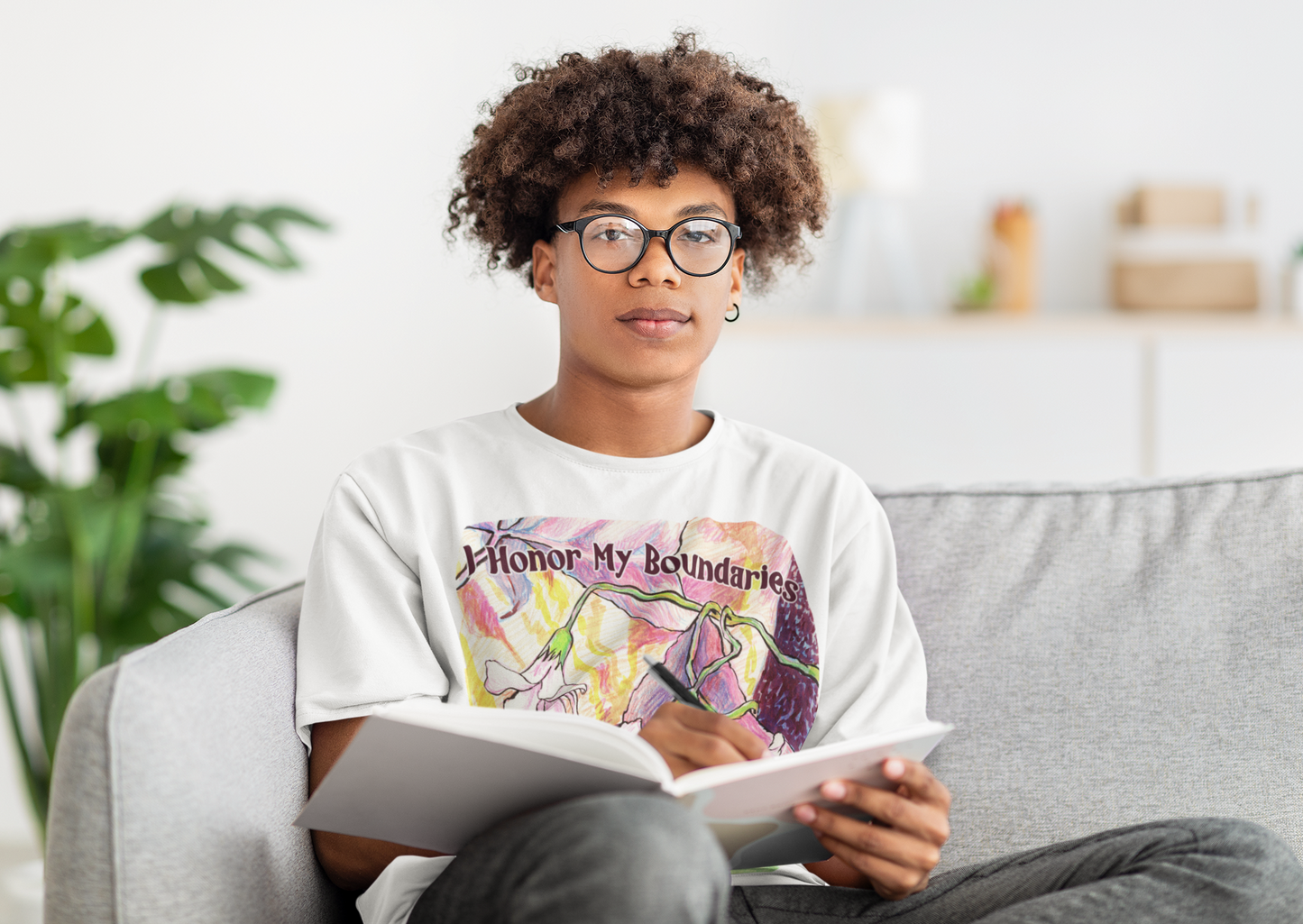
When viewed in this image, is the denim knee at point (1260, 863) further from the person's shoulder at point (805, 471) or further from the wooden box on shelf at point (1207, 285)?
the wooden box on shelf at point (1207, 285)

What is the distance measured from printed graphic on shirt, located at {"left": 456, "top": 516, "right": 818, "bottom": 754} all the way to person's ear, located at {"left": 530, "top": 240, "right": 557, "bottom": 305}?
0.91 feet

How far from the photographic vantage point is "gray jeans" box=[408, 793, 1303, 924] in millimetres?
732

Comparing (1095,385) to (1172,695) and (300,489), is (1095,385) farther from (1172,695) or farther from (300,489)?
(300,489)

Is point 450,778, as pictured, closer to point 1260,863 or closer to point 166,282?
point 1260,863

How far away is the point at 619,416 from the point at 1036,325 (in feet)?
5.60

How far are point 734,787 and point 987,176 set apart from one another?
2.52 meters

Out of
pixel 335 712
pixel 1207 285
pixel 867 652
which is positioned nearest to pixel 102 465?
pixel 335 712

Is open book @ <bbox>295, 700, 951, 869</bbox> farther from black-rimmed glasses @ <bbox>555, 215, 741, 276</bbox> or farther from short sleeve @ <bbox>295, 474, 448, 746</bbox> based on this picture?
black-rimmed glasses @ <bbox>555, 215, 741, 276</bbox>

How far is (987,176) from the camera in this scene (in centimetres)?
300

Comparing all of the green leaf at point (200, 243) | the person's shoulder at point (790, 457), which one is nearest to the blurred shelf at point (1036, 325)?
the green leaf at point (200, 243)

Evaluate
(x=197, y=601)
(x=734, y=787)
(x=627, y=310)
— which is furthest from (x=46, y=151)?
(x=734, y=787)

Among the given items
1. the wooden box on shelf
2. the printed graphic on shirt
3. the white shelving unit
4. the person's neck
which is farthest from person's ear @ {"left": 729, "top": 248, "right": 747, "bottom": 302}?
the wooden box on shelf

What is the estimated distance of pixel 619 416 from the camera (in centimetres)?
125

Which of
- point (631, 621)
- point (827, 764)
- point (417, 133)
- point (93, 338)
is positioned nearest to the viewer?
point (827, 764)
